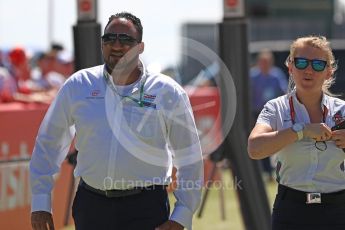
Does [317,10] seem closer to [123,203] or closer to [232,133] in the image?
[232,133]

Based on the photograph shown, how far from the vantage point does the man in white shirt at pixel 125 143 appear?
507cm

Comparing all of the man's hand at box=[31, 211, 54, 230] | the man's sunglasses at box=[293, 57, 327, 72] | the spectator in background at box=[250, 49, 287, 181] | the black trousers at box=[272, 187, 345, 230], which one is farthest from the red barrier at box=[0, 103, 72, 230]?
the spectator in background at box=[250, 49, 287, 181]

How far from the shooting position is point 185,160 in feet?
16.9

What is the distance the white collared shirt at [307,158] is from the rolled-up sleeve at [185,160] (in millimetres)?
398

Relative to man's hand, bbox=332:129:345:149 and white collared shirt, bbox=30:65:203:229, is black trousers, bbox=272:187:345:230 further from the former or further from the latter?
white collared shirt, bbox=30:65:203:229

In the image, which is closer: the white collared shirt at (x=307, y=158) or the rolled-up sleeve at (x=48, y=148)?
the white collared shirt at (x=307, y=158)

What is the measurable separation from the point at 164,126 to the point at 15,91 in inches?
275

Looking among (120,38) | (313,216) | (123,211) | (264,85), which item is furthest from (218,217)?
(120,38)

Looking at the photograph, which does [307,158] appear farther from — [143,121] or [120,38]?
[120,38]

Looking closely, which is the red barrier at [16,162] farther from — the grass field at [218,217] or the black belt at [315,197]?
the black belt at [315,197]

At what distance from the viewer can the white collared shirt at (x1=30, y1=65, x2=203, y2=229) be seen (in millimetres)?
5078

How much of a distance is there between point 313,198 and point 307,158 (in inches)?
8.6

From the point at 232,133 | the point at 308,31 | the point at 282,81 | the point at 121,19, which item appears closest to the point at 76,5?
the point at 232,133

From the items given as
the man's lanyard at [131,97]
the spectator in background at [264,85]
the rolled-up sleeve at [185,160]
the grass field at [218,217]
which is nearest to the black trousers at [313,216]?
the rolled-up sleeve at [185,160]
